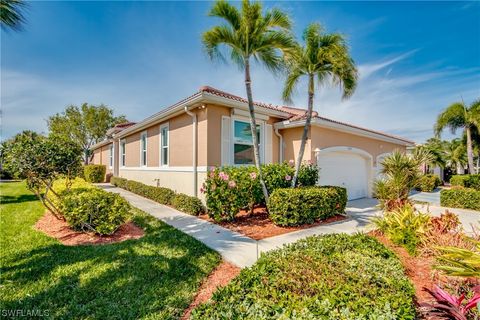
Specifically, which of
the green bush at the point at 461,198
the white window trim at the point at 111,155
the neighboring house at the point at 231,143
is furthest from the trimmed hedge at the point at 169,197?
the green bush at the point at 461,198

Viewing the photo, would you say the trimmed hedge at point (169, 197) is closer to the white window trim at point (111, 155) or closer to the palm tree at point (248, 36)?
the palm tree at point (248, 36)

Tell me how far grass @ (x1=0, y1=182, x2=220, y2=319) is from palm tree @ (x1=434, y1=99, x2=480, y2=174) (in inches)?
810

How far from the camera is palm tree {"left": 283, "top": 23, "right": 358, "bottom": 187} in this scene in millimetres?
7941

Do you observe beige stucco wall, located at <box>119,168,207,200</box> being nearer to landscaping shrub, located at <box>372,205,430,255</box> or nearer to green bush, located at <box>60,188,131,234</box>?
green bush, located at <box>60,188,131,234</box>

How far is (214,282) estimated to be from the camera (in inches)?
164

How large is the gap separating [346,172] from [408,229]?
8.01 metres

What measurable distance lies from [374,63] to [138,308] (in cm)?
1262

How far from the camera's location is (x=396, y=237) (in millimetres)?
5691

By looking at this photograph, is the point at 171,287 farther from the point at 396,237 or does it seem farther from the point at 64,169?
the point at 64,169

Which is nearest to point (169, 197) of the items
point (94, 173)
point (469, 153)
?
point (94, 173)

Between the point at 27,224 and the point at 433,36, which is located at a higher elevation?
the point at 433,36

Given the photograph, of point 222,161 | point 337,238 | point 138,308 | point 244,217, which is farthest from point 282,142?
point 138,308

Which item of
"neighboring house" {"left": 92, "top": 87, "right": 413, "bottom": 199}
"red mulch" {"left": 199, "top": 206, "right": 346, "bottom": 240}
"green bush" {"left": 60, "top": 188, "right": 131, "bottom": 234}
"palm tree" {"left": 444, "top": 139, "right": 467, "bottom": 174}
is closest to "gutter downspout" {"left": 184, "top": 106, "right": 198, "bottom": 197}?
"neighboring house" {"left": 92, "top": 87, "right": 413, "bottom": 199}

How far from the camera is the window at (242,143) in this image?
33.8 feet
